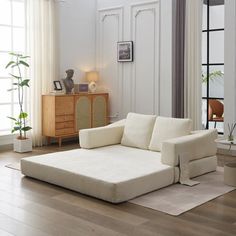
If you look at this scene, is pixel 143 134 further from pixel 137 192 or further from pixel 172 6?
pixel 172 6

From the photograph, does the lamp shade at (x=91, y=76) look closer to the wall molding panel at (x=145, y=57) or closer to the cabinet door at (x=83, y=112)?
the cabinet door at (x=83, y=112)

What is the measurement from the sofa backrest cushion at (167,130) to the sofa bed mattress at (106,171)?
14cm

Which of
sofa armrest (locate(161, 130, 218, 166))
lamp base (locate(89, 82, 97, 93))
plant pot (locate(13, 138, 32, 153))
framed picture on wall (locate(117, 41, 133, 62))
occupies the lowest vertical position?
plant pot (locate(13, 138, 32, 153))

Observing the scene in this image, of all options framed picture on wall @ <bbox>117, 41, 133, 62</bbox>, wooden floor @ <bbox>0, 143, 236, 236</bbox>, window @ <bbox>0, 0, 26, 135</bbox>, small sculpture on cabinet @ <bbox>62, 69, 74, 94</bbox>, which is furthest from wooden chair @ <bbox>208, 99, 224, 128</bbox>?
window @ <bbox>0, 0, 26, 135</bbox>

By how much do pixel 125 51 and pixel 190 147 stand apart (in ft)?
11.4

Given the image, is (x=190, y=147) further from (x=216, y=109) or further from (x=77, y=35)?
(x=77, y=35)

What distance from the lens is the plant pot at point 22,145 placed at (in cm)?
688

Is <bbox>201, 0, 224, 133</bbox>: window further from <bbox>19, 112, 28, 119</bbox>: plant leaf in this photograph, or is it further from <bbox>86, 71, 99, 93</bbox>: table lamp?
<bbox>19, 112, 28, 119</bbox>: plant leaf

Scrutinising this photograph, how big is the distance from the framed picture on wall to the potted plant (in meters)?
1.82

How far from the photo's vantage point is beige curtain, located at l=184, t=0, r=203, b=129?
276 inches

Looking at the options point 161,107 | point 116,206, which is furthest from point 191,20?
point 116,206

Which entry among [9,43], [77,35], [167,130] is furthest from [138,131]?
[77,35]

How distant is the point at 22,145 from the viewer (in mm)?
6883

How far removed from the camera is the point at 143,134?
5598 millimetres
